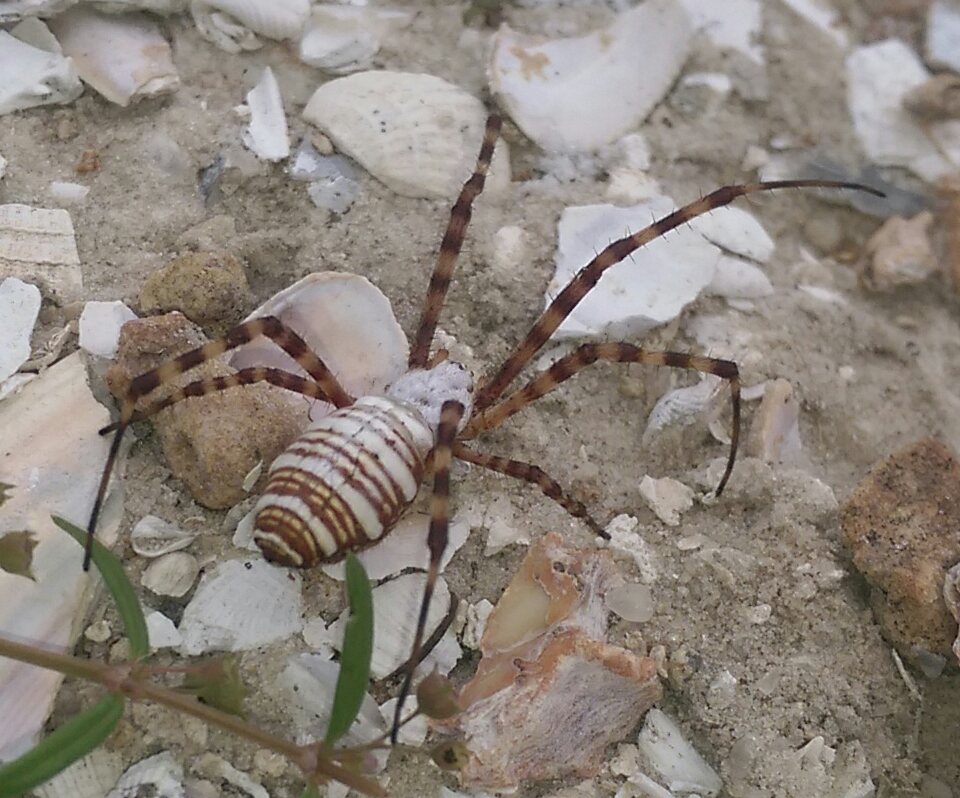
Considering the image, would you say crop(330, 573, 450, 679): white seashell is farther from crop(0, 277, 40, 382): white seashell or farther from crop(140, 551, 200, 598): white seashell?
crop(0, 277, 40, 382): white seashell

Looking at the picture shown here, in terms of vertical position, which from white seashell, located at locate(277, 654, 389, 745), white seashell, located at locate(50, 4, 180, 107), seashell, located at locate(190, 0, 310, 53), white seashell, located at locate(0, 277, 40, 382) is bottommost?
white seashell, located at locate(277, 654, 389, 745)

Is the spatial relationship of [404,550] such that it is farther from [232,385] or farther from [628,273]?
[628,273]

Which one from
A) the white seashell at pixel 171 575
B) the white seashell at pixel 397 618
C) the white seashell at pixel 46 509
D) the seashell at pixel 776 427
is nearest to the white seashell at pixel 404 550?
the white seashell at pixel 397 618

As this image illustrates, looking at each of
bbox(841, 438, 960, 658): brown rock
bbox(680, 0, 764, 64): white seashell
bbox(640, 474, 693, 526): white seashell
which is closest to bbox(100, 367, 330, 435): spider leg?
bbox(640, 474, 693, 526): white seashell

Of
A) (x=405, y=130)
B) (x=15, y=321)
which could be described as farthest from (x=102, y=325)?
(x=405, y=130)

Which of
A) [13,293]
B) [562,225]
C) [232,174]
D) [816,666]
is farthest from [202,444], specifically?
[816,666]

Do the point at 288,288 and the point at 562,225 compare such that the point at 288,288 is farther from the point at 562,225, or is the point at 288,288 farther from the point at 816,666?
the point at 816,666

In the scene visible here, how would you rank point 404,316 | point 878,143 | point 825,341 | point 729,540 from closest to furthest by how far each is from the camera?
1. point 729,540
2. point 404,316
3. point 825,341
4. point 878,143
